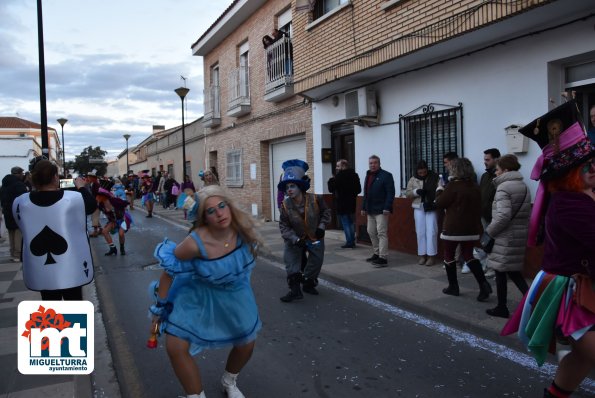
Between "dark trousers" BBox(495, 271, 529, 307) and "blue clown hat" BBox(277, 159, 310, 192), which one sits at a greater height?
"blue clown hat" BBox(277, 159, 310, 192)

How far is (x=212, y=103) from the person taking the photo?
61.4ft

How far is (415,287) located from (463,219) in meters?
1.24

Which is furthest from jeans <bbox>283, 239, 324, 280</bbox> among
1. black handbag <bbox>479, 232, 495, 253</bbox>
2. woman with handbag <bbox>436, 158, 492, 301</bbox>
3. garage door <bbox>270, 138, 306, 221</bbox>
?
garage door <bbox>270, 138, 306, 221</bbox>

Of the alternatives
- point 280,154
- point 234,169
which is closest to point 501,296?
point 280,154

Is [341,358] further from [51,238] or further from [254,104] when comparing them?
[254,104]

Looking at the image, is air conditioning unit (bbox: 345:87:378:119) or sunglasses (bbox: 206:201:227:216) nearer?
sunglasses (bbox: 206:201:227:216)

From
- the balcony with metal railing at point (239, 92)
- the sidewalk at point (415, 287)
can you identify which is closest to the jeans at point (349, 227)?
the sidewalk at point (415, 287)

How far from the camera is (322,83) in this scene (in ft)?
33.5

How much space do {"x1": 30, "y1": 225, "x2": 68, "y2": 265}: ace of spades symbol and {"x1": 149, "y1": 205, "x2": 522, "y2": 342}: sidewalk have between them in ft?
5.14

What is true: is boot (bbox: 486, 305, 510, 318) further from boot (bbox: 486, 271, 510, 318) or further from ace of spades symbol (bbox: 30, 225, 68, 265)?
ace of spades symbol (bbox: 30, 225, 68, 265)

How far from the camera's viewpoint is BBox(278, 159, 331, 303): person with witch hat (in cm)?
593

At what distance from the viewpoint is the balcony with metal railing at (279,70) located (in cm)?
1256

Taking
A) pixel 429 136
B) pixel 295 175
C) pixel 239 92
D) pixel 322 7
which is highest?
pixel 322 7

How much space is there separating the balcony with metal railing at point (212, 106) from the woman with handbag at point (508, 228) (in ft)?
47.3
